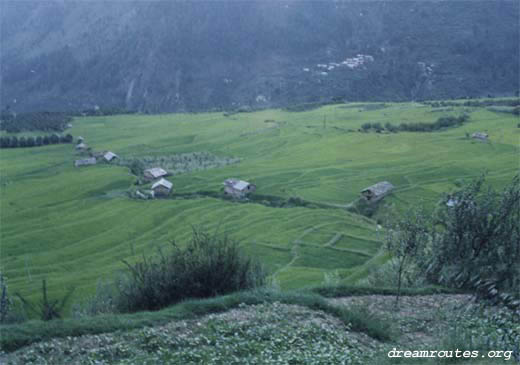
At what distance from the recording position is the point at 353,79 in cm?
19250

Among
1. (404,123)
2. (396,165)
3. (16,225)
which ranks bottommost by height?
(16,225)

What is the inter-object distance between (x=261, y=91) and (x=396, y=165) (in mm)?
116898

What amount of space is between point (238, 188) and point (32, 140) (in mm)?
65542

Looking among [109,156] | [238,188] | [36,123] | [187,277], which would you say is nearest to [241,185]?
[238,188]

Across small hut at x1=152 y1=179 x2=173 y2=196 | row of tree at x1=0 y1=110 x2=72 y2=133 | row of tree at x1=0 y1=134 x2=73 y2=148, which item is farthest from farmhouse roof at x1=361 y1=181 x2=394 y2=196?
row of tree at x1=0 y1=110 x2=72 y2=133

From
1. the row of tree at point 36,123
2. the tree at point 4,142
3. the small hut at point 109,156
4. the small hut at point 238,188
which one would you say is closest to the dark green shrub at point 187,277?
the small hut at point 238,188

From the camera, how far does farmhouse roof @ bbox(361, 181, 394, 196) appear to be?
63688 millimetres

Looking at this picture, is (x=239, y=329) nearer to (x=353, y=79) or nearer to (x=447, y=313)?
(x=447, y=313)

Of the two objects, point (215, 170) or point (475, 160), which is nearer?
point (475, 160)

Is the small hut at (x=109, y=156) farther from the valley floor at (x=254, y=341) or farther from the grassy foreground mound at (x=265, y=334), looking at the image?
the valley floor at (x=254, y=341)

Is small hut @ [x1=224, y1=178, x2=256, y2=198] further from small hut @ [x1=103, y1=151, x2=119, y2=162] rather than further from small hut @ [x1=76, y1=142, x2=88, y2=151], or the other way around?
small hut @ [x1=76, y1=142, x2=88, y2=151]

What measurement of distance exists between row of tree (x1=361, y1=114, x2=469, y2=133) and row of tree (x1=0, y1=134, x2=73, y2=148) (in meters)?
70.0

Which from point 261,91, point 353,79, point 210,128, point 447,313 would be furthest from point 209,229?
point 353,79

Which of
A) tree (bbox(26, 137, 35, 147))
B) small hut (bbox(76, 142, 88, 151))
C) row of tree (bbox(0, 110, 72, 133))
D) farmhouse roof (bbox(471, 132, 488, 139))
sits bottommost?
small hut (bbox(76, 142, 88, 151))
